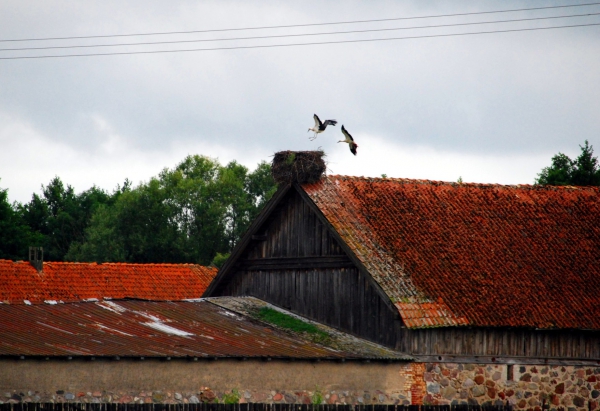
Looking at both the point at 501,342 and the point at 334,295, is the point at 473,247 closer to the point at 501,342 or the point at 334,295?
the point at 501,342

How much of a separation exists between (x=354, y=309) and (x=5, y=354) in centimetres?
1023

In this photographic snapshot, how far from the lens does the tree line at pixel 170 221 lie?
239ft

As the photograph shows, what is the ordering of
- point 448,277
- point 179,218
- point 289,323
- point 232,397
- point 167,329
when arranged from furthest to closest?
point 179,218, point 289,323, point 448,277, point 167,329, point 232,397

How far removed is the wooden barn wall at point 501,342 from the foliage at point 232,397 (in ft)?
15.8

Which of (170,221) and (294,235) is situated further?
(170,221)

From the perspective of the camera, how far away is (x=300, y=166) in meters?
31.6

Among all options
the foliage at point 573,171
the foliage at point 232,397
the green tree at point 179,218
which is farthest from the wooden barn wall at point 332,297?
the green tree at point 179,218

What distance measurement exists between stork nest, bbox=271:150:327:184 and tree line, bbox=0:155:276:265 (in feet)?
120

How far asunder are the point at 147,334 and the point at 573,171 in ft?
107

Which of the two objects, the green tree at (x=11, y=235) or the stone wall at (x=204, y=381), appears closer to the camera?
the stone wall at (x=204, y=381)

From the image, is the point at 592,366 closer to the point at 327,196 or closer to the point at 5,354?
the point at 327,196

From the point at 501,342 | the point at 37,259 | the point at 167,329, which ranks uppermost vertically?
the point at 37,259

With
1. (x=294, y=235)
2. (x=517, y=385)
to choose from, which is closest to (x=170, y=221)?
(x=294, y=235)

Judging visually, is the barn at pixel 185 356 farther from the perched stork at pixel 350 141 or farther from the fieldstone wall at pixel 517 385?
the perched stork at pixel 350 141
